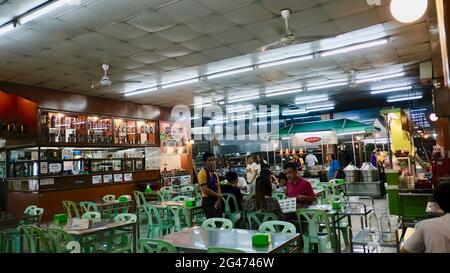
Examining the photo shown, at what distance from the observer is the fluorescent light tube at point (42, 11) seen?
431cm

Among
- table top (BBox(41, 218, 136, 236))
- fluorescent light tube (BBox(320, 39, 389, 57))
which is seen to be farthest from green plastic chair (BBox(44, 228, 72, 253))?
fluorescent light tube (BBox(320, 39, 389, 57))

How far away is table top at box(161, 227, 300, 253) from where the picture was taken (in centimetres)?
304

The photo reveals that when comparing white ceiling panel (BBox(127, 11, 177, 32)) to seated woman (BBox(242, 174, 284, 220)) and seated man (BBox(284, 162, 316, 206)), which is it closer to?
seated woman (BBox(242, 174, 284, 220))

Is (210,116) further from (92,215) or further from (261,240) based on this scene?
(261,240)

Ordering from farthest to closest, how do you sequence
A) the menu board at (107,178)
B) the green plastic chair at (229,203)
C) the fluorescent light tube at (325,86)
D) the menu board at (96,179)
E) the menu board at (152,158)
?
the menu board at (152,158)
the fluorescent light tube at (325,86)
the menu board at (107,178)
the menu board at (96,179)
the green plastic chair at (229,203)

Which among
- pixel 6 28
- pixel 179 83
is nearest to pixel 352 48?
pixel 179 83

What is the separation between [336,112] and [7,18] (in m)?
13.6

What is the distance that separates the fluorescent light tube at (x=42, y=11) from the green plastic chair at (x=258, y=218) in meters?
3.75

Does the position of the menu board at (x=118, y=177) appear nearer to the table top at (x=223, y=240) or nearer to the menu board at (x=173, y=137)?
the menu board at (x=173, y=137)

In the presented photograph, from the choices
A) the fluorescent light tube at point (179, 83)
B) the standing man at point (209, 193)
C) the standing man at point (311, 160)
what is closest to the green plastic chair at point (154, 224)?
the standing man at point (209, 193)

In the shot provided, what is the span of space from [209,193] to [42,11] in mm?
3756

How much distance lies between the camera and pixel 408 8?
9.44 feet

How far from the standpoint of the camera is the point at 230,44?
6.24m

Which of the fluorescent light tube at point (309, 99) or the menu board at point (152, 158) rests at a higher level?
the fluorescent light tube at point (309, 99)
